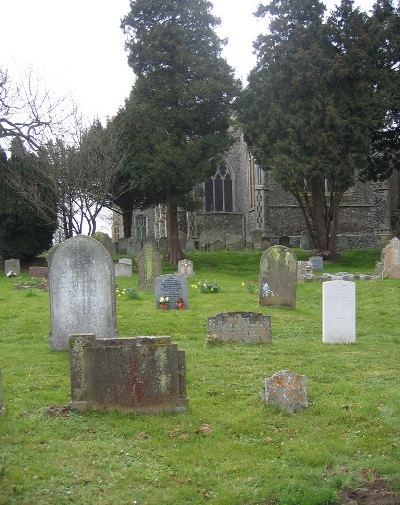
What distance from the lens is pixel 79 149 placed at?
29.4 meters

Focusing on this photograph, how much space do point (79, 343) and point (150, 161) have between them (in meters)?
23.1

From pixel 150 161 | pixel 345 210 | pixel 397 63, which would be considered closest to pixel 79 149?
pixel 150 161

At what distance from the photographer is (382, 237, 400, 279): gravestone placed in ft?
71.6

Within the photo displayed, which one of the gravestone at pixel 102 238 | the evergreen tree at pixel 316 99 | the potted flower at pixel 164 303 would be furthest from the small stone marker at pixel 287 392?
the evergreen tree at pixel 316 99

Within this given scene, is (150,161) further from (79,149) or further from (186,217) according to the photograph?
(186,217)

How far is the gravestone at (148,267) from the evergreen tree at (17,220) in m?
11.3

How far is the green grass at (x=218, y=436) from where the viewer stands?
223 inches

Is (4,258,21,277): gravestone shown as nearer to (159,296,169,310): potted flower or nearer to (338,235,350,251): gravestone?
(159,296,169,310): potted flower

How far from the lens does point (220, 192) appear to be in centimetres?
4506

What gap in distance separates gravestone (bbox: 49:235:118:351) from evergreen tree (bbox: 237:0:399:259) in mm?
17868

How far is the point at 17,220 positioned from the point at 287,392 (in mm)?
24719

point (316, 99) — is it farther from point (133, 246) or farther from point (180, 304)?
point (180, 304)

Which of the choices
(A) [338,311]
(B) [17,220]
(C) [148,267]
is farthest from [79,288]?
(B) [17,220]

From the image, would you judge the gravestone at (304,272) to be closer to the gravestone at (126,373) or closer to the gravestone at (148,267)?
the gravestone at (148,267)
